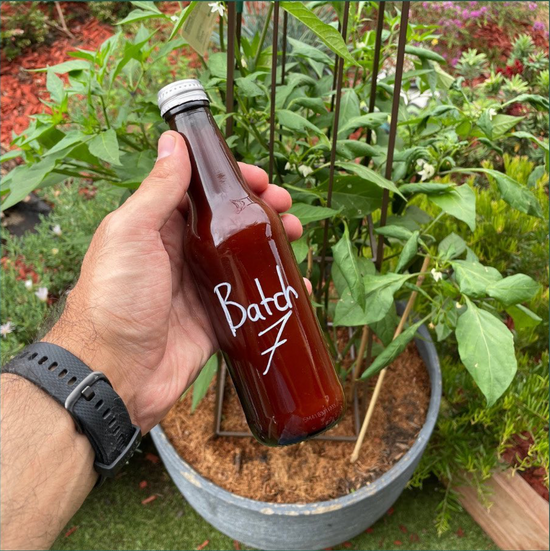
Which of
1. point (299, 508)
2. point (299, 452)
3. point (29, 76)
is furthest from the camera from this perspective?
point (29, 76)

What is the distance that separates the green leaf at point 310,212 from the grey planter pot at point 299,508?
403 millimetres

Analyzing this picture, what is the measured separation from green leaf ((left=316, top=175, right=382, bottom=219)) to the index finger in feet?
0.44

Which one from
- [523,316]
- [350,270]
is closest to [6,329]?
[350,270]

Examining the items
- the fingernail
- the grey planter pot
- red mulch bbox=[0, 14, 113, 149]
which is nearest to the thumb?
the fingernail

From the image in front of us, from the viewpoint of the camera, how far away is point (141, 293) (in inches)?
37.6

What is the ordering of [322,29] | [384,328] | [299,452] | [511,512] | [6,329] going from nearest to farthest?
[322,29], [384,328], [299,452], [511,512], [6,329]

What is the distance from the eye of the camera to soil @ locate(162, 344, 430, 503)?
1430 mm

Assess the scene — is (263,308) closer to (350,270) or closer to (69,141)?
(350,270)

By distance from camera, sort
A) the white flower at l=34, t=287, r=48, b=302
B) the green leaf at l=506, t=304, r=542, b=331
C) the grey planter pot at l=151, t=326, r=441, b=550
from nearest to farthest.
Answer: the green leaf at l=506, t=304, r=542, b=331, the grey planter pot at l=151, t=326, r=441, b=550, the white flower at l=34, t=287, r=48, b=302

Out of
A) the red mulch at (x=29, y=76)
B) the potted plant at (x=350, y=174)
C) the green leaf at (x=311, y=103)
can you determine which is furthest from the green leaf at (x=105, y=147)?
the red mulch at (x=29, y=76)

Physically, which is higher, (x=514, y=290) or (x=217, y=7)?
(x=217, y=7)

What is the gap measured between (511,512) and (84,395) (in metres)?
1.29

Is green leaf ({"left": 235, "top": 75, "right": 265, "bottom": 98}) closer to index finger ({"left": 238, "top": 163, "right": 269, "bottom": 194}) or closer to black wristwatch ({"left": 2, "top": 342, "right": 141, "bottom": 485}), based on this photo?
index finger ({"left": 238, "top": 163, "right": 269, "bottom": 194})

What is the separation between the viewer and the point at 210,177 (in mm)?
875
